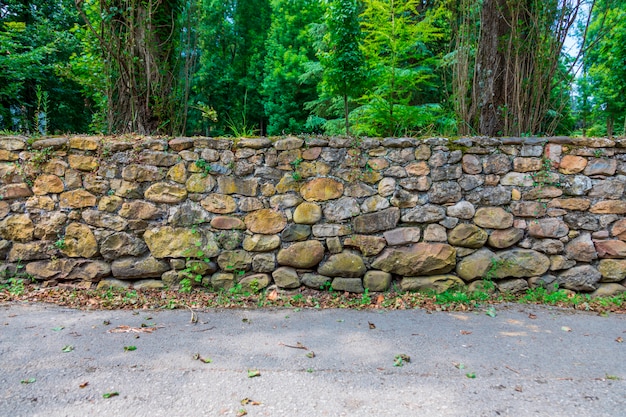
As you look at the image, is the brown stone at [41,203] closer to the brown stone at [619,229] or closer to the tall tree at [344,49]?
the tall tree at [344,49]

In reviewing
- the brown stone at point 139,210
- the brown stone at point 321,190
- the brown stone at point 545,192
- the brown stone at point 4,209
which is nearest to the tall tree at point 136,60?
the brown stone at point 139,210

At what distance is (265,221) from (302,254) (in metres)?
0.51

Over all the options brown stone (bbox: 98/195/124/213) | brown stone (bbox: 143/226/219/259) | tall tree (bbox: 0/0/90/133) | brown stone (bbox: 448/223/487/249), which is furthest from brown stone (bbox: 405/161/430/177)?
tall tree (bbox: 0/0/90/133)

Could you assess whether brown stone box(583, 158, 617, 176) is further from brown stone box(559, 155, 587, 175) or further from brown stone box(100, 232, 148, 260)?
brown stone box(100, 232, 148, 260)

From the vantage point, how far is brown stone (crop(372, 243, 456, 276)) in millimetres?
3982

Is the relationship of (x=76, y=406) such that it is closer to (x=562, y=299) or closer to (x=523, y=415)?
(x=523, y=415)

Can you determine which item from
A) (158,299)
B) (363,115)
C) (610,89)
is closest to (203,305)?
(158,299)

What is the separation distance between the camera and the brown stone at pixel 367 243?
13.1ft

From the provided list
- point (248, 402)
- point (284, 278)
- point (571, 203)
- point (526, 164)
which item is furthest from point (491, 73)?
point (248, 402)

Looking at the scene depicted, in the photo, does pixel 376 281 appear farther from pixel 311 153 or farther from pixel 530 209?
pixel 530 209

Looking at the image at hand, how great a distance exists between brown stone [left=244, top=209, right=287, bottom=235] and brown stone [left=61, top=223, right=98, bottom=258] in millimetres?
1628

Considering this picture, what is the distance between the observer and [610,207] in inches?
157

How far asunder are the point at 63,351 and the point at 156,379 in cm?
88

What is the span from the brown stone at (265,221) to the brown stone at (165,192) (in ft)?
2.41
